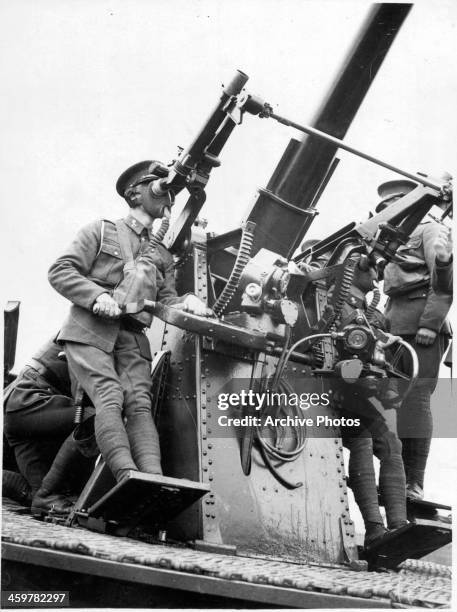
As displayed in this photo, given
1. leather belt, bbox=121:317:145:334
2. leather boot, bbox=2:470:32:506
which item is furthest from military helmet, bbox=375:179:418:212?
leather boot, bbox=2:470:32:506

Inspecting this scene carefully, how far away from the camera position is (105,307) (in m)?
4.79

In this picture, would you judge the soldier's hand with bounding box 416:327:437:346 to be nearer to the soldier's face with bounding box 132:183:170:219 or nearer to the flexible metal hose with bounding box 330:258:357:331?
the flexible metal hose with bounding box 330:258:357:331

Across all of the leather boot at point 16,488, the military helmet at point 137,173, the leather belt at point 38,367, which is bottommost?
the leather boot at point 16,488

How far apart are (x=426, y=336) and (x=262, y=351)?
5.74 feet

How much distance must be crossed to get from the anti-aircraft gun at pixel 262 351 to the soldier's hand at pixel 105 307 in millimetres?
118

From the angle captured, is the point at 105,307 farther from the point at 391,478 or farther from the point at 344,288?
the point at 391,478

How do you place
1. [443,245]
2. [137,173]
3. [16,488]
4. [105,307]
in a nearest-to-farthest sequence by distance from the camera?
[105,307], [137,173], [16,488], [443,245]

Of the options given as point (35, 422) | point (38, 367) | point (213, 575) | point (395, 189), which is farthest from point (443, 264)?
point (213, 575)

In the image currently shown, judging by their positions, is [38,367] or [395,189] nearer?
[38,367]

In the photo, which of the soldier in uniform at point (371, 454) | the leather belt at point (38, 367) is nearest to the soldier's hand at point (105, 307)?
the leather belt at point (38, 367)

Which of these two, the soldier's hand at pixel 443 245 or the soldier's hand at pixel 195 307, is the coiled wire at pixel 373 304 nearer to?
the soldier's hand at pixel 443 245

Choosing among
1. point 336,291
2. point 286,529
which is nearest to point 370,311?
point 336,291

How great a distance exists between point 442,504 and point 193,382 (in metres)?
2.00

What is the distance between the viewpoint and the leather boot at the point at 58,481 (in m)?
5.14
